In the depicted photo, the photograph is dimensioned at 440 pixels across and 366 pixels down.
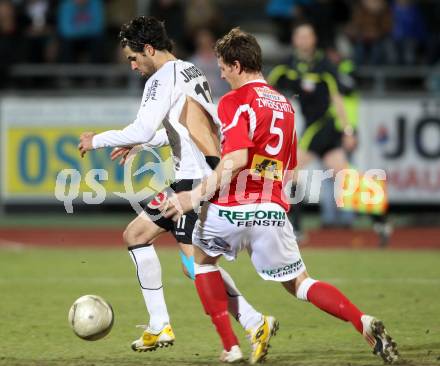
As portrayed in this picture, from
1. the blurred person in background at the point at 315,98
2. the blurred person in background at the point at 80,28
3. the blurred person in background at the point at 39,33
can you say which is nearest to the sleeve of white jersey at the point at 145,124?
the blurred person in background at the point at 315,98

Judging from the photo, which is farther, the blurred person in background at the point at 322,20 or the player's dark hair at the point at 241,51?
the blurred person in background at the point at 322,20

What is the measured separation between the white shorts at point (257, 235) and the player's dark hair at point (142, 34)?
125 centimetres

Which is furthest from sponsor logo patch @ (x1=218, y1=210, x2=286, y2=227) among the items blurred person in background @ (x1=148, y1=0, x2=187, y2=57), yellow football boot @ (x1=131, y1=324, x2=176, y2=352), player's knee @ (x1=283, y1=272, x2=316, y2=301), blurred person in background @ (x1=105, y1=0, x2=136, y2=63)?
blurred person in background @ (x1=105, y1=0, x2=136, y2=63)

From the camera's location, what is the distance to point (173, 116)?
6973 mm

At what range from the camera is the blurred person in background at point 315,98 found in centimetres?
1287

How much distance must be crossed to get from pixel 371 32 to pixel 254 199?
11007 mm

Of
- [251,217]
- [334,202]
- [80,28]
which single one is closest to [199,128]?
[251,217]

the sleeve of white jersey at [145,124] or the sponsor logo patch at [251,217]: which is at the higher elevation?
the sleeve of white jersey at [145,124]

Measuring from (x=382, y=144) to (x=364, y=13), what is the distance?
234 cm

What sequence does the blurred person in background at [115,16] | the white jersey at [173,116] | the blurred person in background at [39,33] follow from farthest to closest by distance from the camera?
the blurred person in background at [115,16] → the blurred person in background at [39,33] → the white jersey at [173,116]

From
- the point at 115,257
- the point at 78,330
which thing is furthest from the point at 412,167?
the point at 78,330

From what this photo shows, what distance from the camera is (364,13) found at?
663 inches

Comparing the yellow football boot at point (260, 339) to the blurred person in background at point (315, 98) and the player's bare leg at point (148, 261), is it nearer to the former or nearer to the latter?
the player's bare leg at point (148, 261)

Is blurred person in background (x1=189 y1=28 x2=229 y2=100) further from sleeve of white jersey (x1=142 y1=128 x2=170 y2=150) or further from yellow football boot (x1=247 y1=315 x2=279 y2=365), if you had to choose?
yellow football boot (x1=247 y1=315 x2=279 y2=365)
